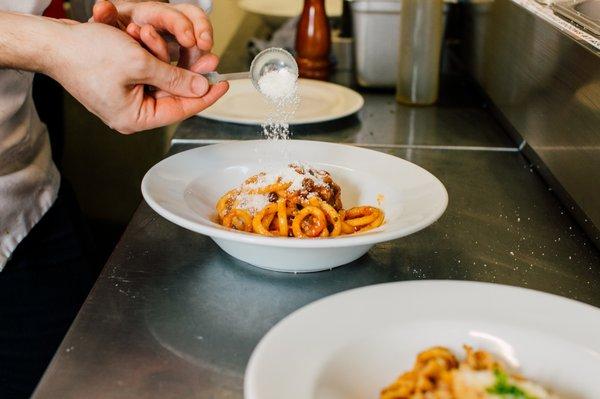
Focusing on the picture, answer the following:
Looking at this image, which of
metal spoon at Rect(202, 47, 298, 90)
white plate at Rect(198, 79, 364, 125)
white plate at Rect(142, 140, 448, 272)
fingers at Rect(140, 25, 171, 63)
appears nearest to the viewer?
white plate at Rect(142, 140, 448, 272)

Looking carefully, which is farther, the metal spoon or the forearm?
the metal spoon

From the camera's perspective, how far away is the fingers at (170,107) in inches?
44.5

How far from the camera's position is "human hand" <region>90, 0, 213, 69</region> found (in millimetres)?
1169

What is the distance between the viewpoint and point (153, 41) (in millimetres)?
1164

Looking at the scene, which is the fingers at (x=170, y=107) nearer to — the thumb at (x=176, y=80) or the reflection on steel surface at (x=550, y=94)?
the thumb at (x=176, y=80)

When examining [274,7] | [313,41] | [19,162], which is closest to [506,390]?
[19,162]

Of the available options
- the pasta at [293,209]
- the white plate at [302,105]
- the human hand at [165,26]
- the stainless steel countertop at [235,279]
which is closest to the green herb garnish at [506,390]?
the stainless steel countertop at [235,279]

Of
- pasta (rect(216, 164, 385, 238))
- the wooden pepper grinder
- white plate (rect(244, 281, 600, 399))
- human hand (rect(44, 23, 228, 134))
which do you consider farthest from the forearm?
the wooden pepper grinder

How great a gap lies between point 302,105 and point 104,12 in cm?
70

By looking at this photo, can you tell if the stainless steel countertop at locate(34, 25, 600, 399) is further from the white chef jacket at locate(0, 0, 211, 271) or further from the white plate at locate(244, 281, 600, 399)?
the white chef jacket at locate(0, 0, 211, 271)

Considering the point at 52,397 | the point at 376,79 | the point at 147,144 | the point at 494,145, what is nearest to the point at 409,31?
the point at 376,79

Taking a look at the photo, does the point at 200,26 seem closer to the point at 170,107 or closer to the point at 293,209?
the point at 170,107

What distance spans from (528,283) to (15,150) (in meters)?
0.97

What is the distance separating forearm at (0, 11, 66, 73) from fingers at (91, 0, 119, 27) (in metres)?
0.11
